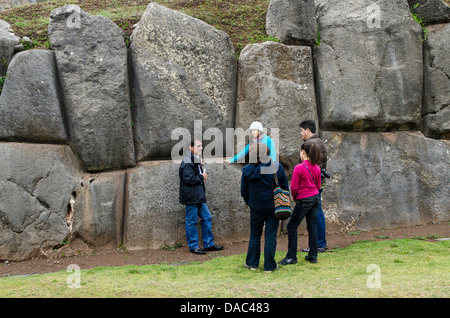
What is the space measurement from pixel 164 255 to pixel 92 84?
341cm

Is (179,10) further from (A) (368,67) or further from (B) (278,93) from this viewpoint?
(A) (368,67)

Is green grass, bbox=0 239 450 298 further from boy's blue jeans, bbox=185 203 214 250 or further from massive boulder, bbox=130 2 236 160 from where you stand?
massive boulder, bbox=130 2 236 160

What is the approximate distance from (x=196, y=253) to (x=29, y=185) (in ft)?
10.3

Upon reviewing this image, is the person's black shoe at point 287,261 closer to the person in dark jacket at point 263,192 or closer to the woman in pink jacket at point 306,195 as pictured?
the woman in pink jacket at point 306,195

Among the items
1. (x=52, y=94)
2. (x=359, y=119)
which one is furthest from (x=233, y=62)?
(x=52, y=94)

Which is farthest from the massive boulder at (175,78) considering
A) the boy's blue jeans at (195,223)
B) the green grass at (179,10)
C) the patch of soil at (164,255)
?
the patch of soil at (164,255)

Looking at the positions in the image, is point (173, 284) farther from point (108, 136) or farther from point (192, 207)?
point (108, 136)

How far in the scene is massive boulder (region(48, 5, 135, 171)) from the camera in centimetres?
732

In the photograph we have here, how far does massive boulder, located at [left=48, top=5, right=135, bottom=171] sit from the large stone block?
2.29ft

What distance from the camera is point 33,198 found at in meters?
6.93

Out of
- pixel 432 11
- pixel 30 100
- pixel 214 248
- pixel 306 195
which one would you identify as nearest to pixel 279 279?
pixel 306 195

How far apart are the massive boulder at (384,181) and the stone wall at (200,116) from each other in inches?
0.9

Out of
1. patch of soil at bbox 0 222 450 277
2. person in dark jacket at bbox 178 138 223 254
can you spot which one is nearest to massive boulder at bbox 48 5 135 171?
person in dark jacket at bbox 178 138 223 254

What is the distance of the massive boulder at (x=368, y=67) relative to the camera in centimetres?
849
